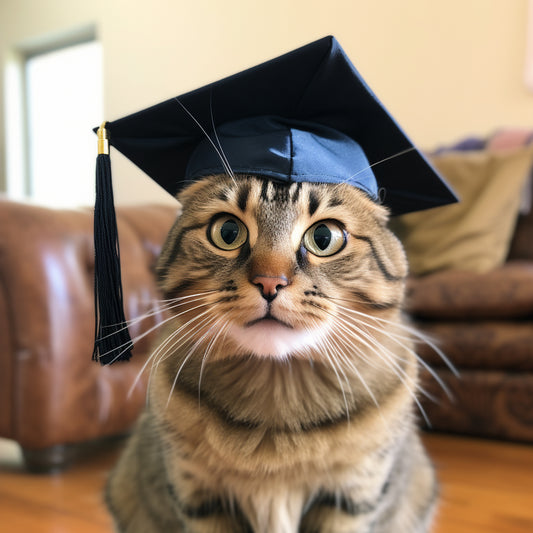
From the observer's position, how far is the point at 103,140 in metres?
0.69

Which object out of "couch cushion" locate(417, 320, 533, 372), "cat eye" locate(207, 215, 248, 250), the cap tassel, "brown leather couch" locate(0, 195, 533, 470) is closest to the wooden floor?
"brown leather couch" locate(0, 195, 533, 470)

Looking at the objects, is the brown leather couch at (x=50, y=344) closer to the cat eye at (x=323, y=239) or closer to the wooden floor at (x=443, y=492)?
the wooden floor at (x=443, y=492)

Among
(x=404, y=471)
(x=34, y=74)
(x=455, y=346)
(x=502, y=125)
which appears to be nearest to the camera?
(x=404, y=471)

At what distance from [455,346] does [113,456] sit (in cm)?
99

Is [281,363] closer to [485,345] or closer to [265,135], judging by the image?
[265,135]

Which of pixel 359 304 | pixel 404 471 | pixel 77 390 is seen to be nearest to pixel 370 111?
pixel 359 304

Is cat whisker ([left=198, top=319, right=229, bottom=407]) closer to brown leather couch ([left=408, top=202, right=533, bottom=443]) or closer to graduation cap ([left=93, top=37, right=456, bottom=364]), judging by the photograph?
graduation cap ([left=93, top=37, right=456, bottom=364])

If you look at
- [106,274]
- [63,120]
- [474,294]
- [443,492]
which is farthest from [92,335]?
[63,120]

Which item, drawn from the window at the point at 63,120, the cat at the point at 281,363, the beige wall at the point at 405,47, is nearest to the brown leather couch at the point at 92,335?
the cat at the point at 281,363

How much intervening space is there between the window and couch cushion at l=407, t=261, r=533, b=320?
8.80ft

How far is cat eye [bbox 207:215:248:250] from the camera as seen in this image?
0.67 metres

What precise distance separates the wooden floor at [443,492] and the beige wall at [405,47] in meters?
1.40

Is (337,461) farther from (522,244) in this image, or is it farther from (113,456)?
(522,244)

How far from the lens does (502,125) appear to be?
2195 millimetres
